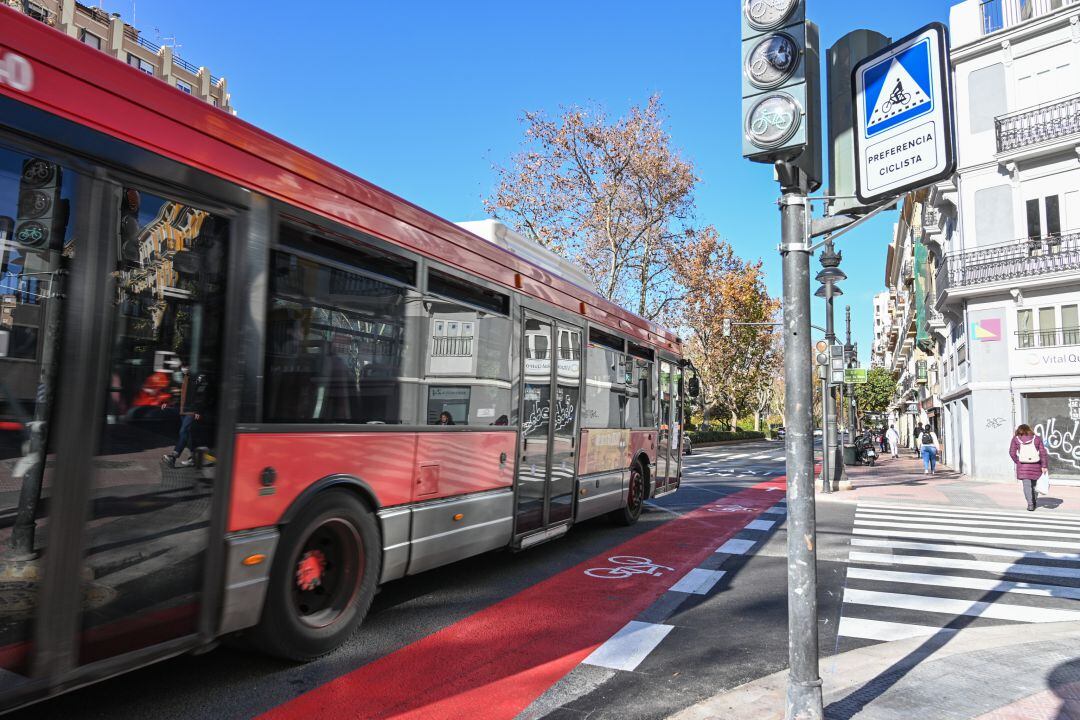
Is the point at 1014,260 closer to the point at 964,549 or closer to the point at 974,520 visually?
the point at 974,520

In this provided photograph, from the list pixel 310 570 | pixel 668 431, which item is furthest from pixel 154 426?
pixel 668 431

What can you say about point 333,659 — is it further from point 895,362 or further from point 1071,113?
point 895,362

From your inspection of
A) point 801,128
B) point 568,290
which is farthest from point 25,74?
point 568,290

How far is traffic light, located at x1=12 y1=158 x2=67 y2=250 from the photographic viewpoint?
115 inches

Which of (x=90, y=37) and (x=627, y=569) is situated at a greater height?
(x=90, y=37)

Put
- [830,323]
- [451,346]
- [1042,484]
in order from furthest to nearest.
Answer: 1. [830,323]
2. [1042,484]
3. [451,346]

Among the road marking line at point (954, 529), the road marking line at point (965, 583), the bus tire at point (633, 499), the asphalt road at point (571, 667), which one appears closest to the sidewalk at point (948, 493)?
the road marking line at point (954, 529)

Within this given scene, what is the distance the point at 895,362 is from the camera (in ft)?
262

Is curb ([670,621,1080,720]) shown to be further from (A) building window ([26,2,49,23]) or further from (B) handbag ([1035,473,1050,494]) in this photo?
(A) building window ([26,2,49,23])

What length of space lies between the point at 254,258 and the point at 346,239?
81 cm

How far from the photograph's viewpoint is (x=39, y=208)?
299 centimetres

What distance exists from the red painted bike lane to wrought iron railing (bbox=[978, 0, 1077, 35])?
24399mm

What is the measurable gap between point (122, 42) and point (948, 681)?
55384mm

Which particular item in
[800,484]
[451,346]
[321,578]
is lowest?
[321,578]
